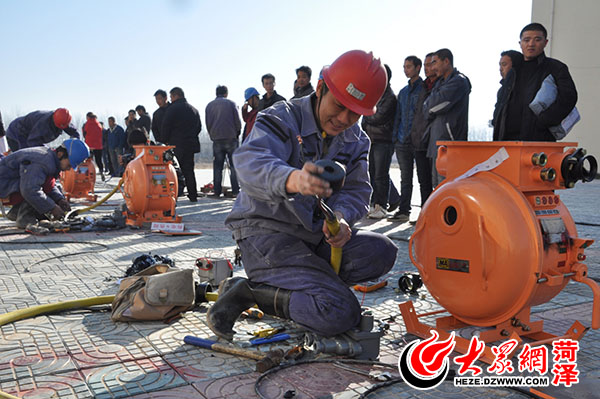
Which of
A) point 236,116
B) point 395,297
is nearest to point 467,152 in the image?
point 395,297

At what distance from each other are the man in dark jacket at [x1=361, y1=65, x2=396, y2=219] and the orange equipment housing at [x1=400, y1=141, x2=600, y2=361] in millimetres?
4504

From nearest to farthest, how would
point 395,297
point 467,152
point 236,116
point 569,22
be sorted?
point 467,152, point 395,297, point 236,116, point 569,22

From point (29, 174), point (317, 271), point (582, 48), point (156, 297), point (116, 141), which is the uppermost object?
point (582, 48)

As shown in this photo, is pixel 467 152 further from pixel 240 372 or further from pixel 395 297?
pixel 240 372

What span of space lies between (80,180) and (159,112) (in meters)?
2.06

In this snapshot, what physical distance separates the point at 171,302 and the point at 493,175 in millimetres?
1915

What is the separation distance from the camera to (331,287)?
271 cm

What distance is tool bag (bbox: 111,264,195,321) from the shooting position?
3035mm

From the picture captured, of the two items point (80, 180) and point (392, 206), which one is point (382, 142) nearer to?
point (392, 206)

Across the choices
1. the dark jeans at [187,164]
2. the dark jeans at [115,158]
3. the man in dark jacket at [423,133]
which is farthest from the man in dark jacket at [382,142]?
the dark jeans at [115,158]

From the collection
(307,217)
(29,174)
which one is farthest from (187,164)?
(307,217)

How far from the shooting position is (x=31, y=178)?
20.9ft

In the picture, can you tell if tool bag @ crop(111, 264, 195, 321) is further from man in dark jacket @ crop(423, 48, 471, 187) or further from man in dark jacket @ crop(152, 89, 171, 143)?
man in dark jacket @ crop(152, 89, 171, 143)

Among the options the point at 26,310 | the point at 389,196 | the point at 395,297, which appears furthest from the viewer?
the point at 389,196
